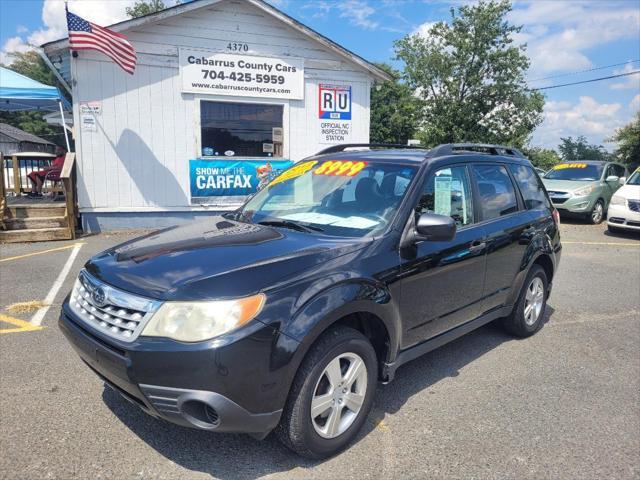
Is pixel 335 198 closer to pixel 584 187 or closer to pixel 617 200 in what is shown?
pixel 617 200

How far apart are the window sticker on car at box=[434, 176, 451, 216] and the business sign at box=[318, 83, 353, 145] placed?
330 inches

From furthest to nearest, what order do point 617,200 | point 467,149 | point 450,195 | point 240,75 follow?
point 617,200 < point 240,75 < point 467,149 < point 450,195

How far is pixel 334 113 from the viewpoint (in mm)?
11844

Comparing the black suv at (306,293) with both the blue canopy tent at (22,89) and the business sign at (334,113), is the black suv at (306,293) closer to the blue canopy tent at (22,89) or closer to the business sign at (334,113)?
the business sign at (334,113)

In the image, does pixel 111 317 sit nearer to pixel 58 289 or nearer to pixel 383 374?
pixel 383 374

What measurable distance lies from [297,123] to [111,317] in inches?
374

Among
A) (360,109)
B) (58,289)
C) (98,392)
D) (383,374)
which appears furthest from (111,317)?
(360,109)

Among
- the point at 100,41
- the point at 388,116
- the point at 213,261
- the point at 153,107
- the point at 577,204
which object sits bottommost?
the point at 577,204

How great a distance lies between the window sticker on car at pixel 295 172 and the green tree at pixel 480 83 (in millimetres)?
28962

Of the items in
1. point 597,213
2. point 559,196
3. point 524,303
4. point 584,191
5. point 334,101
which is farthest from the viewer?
point 597,213

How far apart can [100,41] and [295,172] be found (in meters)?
6.72

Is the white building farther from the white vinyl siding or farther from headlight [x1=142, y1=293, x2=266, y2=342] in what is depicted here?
headlight [x1=142, y1=293, x2=266, y2=342]

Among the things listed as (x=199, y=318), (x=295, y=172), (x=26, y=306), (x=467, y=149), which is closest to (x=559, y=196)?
(x=467, y=149)

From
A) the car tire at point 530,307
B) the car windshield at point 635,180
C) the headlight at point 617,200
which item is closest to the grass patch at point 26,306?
the car tire at point 530,307
